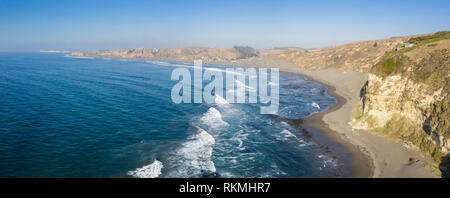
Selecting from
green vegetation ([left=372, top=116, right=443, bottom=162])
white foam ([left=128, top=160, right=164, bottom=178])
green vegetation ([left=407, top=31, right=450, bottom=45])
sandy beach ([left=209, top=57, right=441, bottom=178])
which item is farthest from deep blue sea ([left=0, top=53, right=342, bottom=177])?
green vegetation ([left=407, top=31, right=450, bottom=45])

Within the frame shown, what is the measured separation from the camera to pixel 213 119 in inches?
1645

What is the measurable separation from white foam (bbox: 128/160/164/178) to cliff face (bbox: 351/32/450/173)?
27.0 meters

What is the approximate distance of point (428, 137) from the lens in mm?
26812

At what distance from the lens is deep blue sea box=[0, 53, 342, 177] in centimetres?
2391

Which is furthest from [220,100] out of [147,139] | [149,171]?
[149,171]

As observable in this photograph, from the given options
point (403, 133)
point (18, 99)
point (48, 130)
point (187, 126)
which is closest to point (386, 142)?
point (403, 133)

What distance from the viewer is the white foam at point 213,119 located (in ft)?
129

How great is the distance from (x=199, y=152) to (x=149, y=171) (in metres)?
6.60

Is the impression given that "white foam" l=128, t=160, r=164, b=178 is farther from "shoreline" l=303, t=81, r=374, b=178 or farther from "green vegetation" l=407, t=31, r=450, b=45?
"green vegetation" l=407, t=31, r=450, b=45

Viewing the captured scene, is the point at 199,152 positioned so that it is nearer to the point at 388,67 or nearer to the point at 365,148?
the point at 365,148

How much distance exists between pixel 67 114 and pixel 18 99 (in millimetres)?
14539
